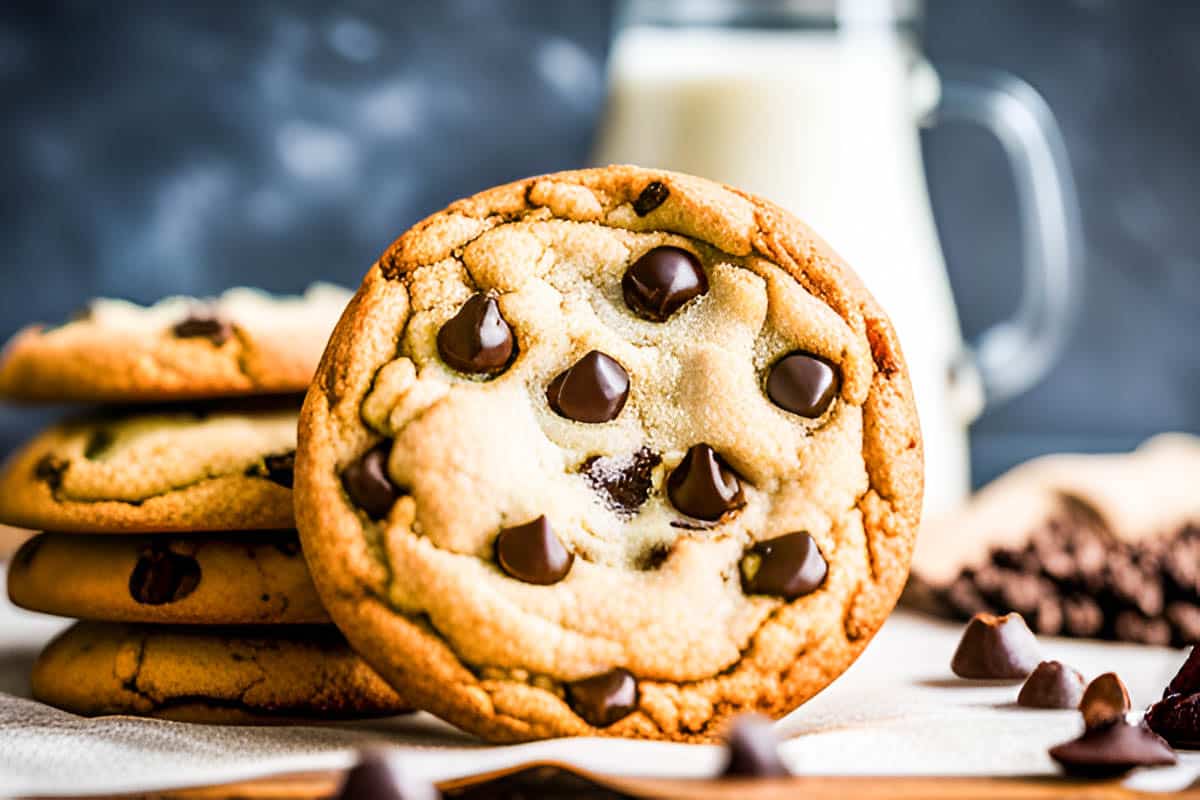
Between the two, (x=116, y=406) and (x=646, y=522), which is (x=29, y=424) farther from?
(x=646, y=522)

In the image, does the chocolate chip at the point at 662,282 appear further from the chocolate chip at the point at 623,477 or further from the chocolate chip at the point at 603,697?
the chocolate chip at the point at 603,697

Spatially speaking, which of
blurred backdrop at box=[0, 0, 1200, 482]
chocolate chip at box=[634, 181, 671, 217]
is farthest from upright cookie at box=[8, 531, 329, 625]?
blurred backdrop at box=[0, 0, 1200, 482]

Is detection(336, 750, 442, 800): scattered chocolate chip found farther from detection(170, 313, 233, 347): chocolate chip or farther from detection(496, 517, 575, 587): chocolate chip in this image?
detection(170, 313, 233, 347): chocolate chip

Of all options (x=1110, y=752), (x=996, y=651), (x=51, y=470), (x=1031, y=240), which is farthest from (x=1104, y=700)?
(x=1031, y=240)

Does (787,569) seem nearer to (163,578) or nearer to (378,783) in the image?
(378,783)

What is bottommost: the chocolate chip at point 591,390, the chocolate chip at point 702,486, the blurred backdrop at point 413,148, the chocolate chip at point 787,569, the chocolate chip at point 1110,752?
the chocolate chip at point 1110,752

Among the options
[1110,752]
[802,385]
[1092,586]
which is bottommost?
[1110,752]

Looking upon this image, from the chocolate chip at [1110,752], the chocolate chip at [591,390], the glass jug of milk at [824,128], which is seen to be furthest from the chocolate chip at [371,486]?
the glass jug of milk at [824,128]
